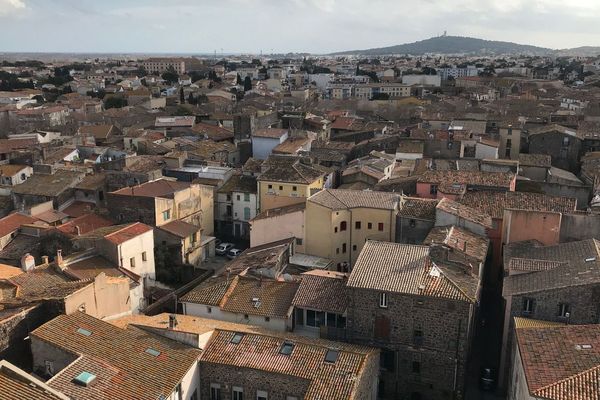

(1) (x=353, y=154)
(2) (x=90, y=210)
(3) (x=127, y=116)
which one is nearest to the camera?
(2) (x=90, y=210)

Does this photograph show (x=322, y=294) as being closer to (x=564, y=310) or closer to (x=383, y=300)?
(x=383, y=300)

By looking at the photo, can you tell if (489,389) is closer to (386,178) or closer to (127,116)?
(386,178)

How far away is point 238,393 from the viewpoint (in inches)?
901

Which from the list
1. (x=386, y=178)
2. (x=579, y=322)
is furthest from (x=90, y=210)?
(x=579, y=322)

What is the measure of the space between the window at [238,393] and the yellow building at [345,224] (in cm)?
1459

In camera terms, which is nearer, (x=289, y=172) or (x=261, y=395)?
(x=261, y=395)

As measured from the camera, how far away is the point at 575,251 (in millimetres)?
27297

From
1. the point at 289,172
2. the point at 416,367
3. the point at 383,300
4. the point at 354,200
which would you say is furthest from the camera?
the point at 289,172

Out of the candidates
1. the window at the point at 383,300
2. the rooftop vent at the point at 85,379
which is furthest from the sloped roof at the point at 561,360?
the rooftop vent at the point at 85,379

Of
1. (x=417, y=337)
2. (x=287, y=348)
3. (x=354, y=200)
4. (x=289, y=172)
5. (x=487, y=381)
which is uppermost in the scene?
(x=289, y=172)

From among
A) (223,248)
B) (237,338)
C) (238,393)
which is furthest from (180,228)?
(238,393)

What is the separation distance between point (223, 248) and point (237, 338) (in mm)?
21397

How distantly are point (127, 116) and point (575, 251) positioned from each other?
75715 millimetres

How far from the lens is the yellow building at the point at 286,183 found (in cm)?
4353
